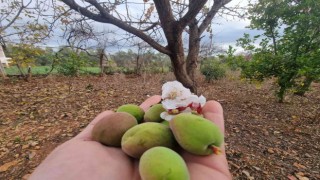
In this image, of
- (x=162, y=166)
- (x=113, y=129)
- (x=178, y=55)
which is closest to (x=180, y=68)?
(x=178, y=55)

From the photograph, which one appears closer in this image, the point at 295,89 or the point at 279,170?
the point at 279,170

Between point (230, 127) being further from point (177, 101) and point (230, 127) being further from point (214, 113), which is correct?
point (177, 101)

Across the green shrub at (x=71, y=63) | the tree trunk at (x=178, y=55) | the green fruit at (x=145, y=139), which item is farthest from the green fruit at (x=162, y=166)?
the green shrub at (x=71, y=63)

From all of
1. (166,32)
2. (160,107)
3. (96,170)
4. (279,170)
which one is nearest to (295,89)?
(279,170)

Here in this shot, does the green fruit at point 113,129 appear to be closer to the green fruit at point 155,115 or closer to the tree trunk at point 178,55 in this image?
the green fruit at point 155,115

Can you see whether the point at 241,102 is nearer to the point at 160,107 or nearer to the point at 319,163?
the point at 319,163

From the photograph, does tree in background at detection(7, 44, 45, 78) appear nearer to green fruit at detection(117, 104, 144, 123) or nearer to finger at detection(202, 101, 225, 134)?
green fruit at detection(117, 104, 144, 123)
